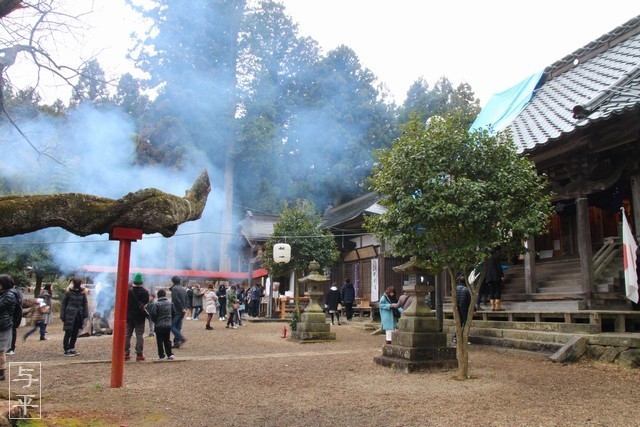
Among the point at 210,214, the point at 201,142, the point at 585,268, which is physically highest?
the point at 201,142

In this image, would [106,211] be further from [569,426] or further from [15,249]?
[15,249]

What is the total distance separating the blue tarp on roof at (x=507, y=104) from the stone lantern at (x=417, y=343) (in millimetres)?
7545

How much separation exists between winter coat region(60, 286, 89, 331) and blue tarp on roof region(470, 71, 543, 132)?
37.7 ft

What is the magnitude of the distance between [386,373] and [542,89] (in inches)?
435

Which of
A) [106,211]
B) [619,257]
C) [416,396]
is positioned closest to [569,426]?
[416,396]

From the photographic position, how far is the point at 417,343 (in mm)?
8312

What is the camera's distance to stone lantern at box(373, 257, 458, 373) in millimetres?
8180

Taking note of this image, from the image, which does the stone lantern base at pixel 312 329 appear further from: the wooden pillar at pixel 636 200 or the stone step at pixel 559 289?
the wooden pillar at pixel 636 200

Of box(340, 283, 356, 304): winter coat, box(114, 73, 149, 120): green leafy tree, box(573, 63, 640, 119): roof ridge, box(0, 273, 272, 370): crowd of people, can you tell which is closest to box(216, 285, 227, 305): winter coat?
box(340, 283, 356, 304): winter coat

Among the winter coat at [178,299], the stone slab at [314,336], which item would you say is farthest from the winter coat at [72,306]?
the stone slab at [314,336]

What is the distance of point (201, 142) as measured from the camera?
29812mm

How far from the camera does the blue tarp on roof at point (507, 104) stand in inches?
587

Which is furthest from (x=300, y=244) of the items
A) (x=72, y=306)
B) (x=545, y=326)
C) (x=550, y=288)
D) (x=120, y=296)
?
(x=120, y=296)

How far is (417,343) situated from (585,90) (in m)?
7.62
